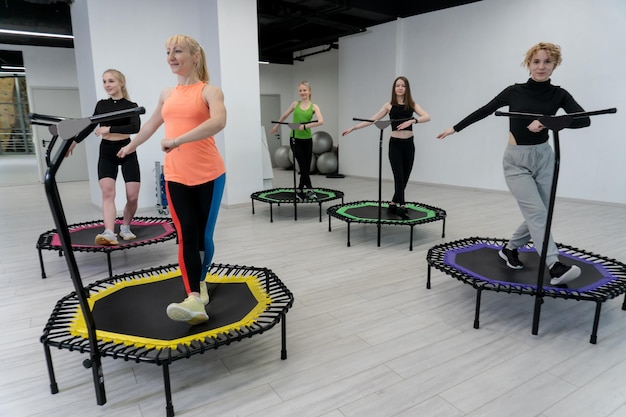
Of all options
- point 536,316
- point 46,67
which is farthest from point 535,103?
point 46,67

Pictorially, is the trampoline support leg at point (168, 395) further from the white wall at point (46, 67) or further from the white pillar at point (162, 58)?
the white wall at point (46, 67)

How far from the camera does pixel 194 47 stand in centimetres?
197

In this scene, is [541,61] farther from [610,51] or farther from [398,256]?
[610,51]

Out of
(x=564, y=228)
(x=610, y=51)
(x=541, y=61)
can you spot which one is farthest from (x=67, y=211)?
(x=610, y=51)

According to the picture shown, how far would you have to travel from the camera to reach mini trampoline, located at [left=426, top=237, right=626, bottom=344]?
2.26 meters

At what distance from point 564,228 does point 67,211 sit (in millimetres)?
6553

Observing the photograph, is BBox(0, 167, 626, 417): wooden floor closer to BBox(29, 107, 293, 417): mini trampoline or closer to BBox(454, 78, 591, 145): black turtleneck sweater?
BBox(29, 107, 293, 417): mini trampoline

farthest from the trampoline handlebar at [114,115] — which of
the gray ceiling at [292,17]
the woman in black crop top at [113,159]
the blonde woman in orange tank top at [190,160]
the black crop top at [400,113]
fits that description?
the gray ceiling at [292,17]

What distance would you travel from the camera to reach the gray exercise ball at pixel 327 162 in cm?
970

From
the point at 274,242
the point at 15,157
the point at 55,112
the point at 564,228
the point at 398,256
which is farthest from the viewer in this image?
the point at 15,157

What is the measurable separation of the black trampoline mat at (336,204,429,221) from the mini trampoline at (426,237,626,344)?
3.21 ft

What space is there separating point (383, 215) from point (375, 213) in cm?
10

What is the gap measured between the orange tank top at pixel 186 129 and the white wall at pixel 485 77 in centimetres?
602

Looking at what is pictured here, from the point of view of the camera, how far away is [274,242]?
4.22 metres
